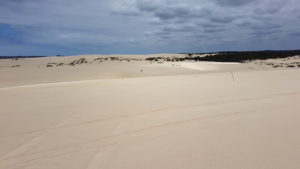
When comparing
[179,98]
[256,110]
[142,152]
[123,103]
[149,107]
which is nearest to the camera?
[142,152]

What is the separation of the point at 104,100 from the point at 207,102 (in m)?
1.80

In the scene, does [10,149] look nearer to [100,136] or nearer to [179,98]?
[100,136]

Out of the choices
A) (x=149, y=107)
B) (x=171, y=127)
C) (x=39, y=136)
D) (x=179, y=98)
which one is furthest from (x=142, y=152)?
(x=179, y=98)

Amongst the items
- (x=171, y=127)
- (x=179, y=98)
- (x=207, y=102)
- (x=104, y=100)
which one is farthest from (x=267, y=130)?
(x=104, y=100)

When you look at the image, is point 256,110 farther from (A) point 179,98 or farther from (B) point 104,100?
(B) point 104,100

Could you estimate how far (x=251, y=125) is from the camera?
2.74 meters

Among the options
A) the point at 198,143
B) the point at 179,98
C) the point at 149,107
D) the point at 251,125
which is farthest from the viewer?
the point at 179,98

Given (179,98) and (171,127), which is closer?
(171,127)

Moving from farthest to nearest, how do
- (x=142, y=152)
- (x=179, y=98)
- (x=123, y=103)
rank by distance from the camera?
1. (x=179, y=98)
2. (x=123, y=103)
3. (x=142, y=152)

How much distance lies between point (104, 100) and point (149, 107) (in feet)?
3.56

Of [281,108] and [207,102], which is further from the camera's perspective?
[207,102]

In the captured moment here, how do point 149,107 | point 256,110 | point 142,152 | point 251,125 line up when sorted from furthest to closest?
1. point 149,107
2. point 256,110
3. point 251,125
4. point 142,152

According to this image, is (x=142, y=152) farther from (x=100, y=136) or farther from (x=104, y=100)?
(x=104, y=100)

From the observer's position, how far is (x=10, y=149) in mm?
2299
